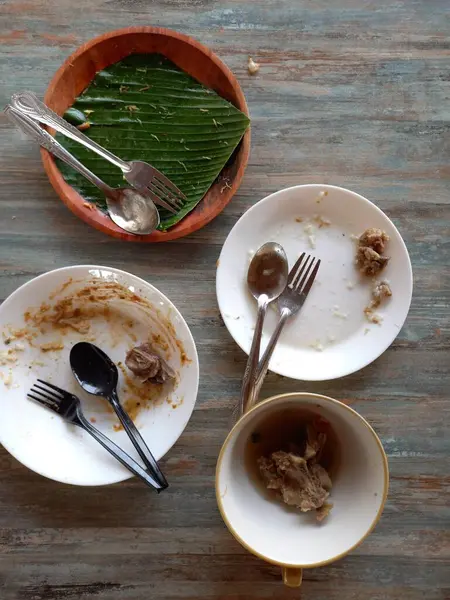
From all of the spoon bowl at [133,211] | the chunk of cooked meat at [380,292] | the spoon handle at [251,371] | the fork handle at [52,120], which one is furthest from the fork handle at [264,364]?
the fork handle at [52,120]

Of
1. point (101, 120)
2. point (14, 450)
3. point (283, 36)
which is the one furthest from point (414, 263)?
point (14, 450)

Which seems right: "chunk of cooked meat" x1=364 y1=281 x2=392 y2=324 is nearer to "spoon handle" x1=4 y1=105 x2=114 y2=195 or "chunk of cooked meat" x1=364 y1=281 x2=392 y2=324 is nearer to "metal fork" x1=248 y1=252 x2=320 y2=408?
"metal fork" x1=248 y1=252 x2=320 y2=408

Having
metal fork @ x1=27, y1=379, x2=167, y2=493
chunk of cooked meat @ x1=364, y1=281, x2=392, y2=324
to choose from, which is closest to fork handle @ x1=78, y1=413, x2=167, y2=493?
metal fork @ x1=27, y1=379, x2=167, y2=493

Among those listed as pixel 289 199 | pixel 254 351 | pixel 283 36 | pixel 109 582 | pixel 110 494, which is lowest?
pixel 109 582

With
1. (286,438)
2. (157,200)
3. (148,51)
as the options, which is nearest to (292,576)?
(286,438)

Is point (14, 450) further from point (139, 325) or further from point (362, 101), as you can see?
point (362, 101)

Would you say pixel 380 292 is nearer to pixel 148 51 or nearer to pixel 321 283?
pixel 321 283

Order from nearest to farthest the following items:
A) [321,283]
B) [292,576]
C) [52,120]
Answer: [292,576] → [52,120] → [321,283]
